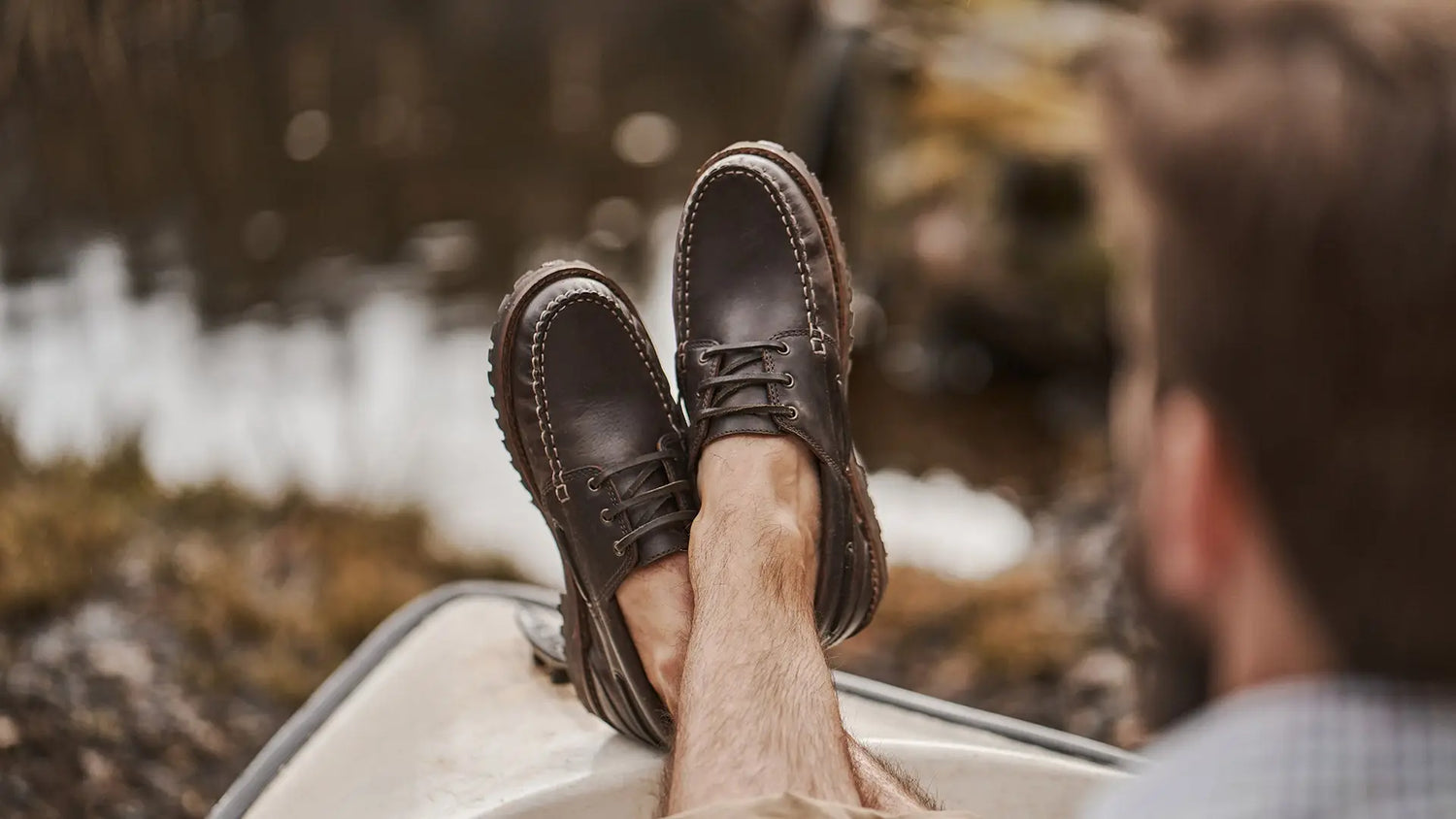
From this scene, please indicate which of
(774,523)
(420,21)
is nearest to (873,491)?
(774,523)

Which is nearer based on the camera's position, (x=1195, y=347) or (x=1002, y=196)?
(x=1195, y=347)

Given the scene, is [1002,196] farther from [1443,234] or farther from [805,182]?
[1443,234]

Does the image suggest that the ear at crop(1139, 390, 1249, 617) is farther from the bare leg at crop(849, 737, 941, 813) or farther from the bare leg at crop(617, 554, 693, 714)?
the bare leg at crop(617, 554, 693, 714)

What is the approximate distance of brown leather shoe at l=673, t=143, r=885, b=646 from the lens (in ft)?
5.11

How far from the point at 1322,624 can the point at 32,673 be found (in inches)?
83.7

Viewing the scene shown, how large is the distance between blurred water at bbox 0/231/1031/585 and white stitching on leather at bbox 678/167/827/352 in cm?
137

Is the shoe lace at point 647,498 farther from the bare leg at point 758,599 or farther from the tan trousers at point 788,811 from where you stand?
the tan trousers at point 788,811

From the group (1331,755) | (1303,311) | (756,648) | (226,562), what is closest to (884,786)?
(756,648)

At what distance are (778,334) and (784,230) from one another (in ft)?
0.51

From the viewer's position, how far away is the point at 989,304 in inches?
169

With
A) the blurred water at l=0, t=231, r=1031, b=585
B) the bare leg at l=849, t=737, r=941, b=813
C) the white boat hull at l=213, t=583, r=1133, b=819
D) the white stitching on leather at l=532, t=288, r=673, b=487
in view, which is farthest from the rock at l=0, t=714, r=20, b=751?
the bare leg at l=849, t=737, r=941, b=813

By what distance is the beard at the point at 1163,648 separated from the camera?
69 centimetres

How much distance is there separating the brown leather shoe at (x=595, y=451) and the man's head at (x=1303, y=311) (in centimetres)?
90

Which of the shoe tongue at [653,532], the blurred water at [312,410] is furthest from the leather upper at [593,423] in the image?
the blurred water at [312,410]
